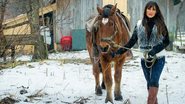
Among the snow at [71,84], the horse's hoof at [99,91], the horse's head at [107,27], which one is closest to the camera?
the horse's head at [107,27]

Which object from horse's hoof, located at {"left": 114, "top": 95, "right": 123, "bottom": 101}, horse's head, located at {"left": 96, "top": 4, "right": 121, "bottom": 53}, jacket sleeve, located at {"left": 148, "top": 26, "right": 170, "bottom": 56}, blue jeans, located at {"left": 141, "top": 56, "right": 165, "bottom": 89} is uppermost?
horse's head, located at {"left": 96, "top": 4, "right": 121, "bottom": 53}

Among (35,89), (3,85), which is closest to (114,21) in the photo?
(35,89)

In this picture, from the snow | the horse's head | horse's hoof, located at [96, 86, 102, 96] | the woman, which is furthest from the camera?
horse's hoof, located at [96, 86, 102, 96]

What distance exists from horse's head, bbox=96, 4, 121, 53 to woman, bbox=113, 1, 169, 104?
0.83 m

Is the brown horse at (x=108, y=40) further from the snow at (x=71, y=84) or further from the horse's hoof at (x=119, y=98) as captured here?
the snow at (x=71, y=84)

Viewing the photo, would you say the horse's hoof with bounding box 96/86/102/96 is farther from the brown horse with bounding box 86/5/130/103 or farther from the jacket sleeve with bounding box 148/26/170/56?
the jacket sleeve with bounding box 148/26/170/56

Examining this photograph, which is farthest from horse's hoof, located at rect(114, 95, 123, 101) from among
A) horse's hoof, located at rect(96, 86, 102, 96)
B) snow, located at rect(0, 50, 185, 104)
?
horse's hoof, located at rect(96, 86, 102, 96)

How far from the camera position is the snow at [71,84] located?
303 inches

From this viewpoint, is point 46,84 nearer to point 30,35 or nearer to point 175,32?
point 30,35

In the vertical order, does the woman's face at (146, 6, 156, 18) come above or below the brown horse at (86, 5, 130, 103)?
above

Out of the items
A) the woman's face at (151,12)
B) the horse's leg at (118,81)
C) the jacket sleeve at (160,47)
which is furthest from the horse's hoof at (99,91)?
the woman's face at (151,12)

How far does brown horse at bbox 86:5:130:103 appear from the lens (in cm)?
698

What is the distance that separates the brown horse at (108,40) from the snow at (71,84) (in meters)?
0.40

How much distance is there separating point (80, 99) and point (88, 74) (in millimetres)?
3199
